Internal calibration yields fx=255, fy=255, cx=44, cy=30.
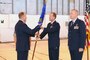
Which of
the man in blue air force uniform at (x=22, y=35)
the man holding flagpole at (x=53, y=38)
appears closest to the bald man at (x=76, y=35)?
the man holding flagpole at (x=53, y=38)

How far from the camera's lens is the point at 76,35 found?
704 centimetres

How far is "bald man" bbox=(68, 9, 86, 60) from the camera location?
6.86 m

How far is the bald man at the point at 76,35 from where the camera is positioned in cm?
686

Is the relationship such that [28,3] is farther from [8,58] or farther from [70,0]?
[8,58]

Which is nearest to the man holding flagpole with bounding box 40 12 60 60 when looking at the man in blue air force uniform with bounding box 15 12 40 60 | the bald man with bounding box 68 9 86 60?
the man in blue air force uniform with bounding box 15 12 40 60

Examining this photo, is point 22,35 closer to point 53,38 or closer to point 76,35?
point 53,38

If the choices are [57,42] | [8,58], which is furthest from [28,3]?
[57,42]

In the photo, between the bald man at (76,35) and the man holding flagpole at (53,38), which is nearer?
the bald man at (76,35)

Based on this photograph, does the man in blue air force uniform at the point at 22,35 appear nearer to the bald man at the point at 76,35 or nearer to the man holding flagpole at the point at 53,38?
the man holding flagpole at the point at 53,38

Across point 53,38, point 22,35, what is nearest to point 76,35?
point 53,38

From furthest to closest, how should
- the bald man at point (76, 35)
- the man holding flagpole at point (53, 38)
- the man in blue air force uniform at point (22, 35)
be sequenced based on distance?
the man holding flagpole at point (53, 38), the man in blue air force uniform at point (22, 35), the bald man at point (76, 35)

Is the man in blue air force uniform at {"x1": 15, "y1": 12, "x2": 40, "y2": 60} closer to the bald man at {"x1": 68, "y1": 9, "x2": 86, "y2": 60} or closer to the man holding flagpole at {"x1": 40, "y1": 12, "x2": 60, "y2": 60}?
the man holding flagpole at {"x1": 40, "y1": 12, "x2": 60, "y2": 60}

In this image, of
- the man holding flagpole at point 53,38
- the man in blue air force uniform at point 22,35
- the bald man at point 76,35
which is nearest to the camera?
the bald man at point 76,35

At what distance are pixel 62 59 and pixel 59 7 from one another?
12885 millimetres
